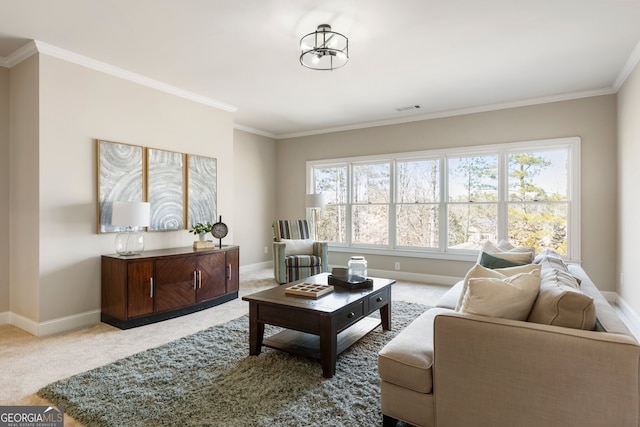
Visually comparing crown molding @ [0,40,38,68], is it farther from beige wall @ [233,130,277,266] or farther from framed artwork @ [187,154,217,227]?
beige wall @ [233,130,277,266]

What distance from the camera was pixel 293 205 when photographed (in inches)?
274

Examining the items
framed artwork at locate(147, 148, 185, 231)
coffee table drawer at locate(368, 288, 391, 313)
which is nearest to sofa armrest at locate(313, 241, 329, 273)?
framed artwork at locate(147, 148, 185, 231)

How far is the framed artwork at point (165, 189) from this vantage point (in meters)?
4.12

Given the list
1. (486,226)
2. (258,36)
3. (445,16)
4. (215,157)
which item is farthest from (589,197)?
(215,157)

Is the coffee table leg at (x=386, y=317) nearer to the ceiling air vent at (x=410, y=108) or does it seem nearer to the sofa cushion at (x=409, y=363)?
the sofa cushion at (x=409, y=363)

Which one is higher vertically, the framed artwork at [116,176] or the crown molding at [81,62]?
the crown molding at [81,62]

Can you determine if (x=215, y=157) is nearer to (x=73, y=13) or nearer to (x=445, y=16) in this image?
(x=73, y=13)

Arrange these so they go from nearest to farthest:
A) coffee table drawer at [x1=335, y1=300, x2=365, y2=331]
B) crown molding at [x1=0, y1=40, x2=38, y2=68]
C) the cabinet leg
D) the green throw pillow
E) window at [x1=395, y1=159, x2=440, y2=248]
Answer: the cabinet leg < coffee table drawer at [x1=335, y1=300, x2=365, y2=331] < the green throw pillow < crown molding at [x1=0, y1=40, x2=38, y2=68] < window at [x1=395, y1=159, x2=440, y2=248]

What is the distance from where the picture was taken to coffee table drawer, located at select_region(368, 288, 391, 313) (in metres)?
2.89

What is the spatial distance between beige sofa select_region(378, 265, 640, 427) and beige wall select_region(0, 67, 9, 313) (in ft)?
13.0

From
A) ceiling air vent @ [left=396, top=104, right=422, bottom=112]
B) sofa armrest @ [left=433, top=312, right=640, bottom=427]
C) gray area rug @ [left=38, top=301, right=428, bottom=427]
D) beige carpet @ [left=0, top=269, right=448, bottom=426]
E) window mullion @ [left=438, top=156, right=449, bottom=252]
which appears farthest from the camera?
window mullion @ [left=438, top=156, right=449, bottom=252]

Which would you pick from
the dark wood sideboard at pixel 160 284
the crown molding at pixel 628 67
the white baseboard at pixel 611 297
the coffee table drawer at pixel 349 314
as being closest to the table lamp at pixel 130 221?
the dark wood sideboard at pixel 160 284

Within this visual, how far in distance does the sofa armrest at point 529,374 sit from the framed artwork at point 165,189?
3606 mm

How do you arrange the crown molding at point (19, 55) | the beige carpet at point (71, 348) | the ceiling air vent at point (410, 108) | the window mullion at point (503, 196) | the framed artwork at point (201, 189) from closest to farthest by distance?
1. the beige carpet at point (71, 348)
2. the crown molding at point (19, 55)
3. the framed artwork at point (201, 189)
4. the window mullion at point (503, 196)
5. the ceiling air vent at point (410, 108)
